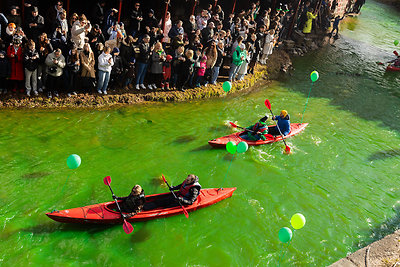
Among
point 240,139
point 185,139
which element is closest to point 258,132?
point 240,139

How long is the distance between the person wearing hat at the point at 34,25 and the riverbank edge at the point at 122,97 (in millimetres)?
1687

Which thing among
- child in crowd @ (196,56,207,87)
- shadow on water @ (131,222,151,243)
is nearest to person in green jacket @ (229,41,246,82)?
child in crowd @ (196,56,207,87)

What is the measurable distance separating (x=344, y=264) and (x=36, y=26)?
30.7ft

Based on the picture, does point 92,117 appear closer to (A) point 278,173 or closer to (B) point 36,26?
(B) point 36,26

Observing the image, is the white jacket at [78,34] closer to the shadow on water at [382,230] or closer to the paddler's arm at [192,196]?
the paddler's arm at [192,196]

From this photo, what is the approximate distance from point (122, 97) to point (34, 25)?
3.03 meters

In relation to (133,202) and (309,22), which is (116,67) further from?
(309,22)

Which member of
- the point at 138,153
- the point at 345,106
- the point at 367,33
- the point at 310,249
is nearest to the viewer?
the point at 310,249

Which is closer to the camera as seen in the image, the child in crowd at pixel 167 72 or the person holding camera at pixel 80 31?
the person holding camera at pixel 80 31

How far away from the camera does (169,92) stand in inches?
450

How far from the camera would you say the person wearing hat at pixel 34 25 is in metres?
9.25

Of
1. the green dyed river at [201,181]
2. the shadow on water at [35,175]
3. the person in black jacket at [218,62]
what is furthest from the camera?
the person in black jacket at [218,62]

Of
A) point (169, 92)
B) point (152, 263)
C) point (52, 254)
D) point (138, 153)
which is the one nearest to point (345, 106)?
point (169, 92)

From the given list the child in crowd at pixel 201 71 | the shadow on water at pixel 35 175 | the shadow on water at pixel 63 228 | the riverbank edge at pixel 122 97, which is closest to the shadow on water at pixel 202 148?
the riverbank edge at pixel 122 97
